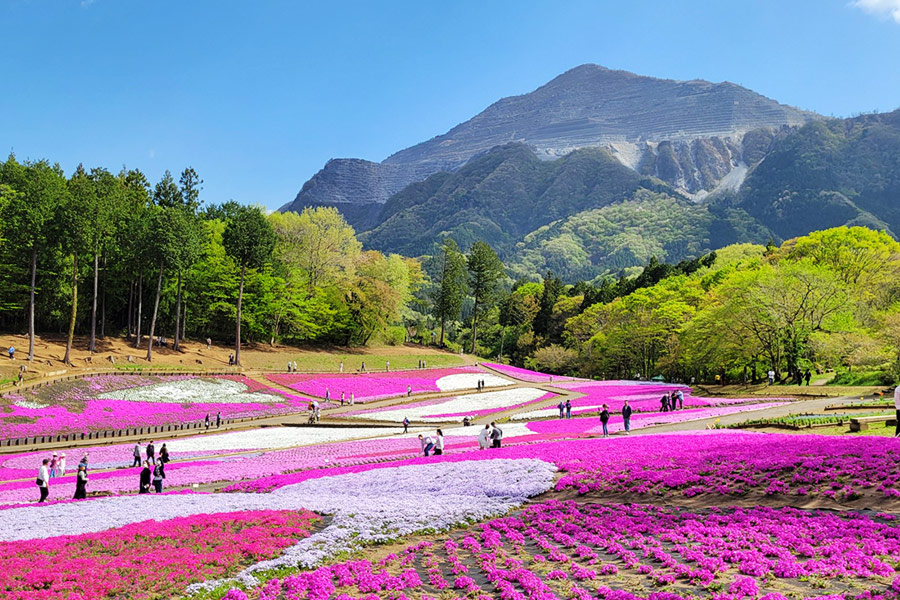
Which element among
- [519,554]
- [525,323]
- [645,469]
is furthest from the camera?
[525,323]

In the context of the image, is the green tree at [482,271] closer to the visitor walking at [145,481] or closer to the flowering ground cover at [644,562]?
the visitor walking at [145,481]

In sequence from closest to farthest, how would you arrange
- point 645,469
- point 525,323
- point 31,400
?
point 645,469 → point 31,400 → point 525,323

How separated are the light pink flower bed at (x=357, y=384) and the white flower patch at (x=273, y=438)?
52.6 feet

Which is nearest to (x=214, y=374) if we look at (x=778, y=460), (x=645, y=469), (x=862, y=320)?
(x=645, y=469)

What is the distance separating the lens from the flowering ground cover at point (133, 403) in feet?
137

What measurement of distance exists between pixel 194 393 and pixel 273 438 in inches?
699

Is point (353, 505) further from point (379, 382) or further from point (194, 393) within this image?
point (379, 382)

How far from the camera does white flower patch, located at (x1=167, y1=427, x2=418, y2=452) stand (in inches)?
1516

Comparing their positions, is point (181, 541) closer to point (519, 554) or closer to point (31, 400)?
point (519, 554)

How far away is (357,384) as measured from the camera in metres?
67.1

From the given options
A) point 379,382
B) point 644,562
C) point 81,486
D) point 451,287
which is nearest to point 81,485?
point 81,486

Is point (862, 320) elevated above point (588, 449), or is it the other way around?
point (862, 320)

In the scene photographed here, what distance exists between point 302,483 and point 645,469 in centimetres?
1361

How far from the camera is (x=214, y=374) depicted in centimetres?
6138
